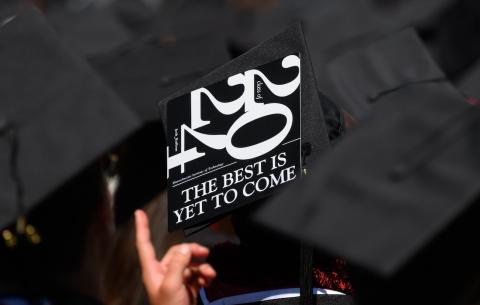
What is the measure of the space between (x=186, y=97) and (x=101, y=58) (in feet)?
6.40

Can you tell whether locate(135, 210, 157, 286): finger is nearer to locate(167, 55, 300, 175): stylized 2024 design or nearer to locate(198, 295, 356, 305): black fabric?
locate(167, 55, 300, 175): stylized 2024 design

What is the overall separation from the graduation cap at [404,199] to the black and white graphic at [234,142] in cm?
36

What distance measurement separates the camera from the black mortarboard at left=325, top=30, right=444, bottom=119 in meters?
3.71

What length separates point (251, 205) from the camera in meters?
2.53

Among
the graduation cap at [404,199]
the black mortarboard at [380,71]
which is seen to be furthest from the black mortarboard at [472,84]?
the graduation cap at [404,199]

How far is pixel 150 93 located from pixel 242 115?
5.00ft

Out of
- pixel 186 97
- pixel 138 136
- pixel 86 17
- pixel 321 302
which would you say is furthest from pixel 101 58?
pixel 321 302

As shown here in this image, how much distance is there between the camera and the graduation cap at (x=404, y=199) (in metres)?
1.87

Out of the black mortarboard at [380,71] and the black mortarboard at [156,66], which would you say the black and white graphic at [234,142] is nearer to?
the black mortarboard at [380,71]

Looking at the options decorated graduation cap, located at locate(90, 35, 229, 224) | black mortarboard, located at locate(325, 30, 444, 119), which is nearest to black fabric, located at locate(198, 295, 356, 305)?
black mortarboard, located at locate(325, 30, 444, 119)

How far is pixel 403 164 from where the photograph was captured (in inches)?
75.9

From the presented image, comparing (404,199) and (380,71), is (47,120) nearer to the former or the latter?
(404,199)

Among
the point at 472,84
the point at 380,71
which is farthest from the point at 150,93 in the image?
the point at 472,84

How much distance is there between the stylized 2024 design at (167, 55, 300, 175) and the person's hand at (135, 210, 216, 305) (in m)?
0.24
